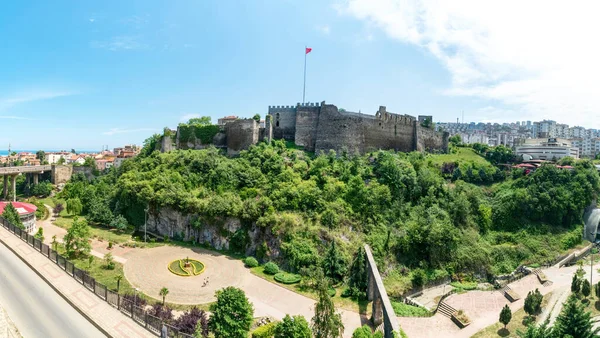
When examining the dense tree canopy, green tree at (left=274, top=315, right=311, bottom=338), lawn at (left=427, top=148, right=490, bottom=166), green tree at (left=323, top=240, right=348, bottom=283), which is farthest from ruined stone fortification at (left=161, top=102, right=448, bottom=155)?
green tree at (left=274, top=315, right=311, bottom=338)

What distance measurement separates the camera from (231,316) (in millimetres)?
12703

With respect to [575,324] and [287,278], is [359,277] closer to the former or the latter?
[287,278]

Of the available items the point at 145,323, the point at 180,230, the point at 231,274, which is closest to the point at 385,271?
the point at 231,274

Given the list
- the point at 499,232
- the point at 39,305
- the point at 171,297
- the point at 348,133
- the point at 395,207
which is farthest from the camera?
the point at 348,133

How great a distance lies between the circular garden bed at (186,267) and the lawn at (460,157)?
1121 inches

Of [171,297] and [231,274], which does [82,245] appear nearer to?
[171,297]

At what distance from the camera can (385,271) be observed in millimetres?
22312

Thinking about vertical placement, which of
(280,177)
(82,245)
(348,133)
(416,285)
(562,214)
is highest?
(348,133)

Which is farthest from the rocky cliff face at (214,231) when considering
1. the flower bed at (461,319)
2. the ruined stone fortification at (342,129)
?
the ruined stone fortification at (342,129)

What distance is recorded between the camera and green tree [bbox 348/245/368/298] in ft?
63.0

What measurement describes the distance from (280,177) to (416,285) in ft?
44.9

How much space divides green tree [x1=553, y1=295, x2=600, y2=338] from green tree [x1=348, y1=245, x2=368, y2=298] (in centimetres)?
938

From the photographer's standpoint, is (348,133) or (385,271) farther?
(348,133)

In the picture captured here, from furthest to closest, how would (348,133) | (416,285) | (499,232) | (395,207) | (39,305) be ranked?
1. (348,133)
2. (499,232)
3. (395,207)
4. (416,285)
5. (39,305)
